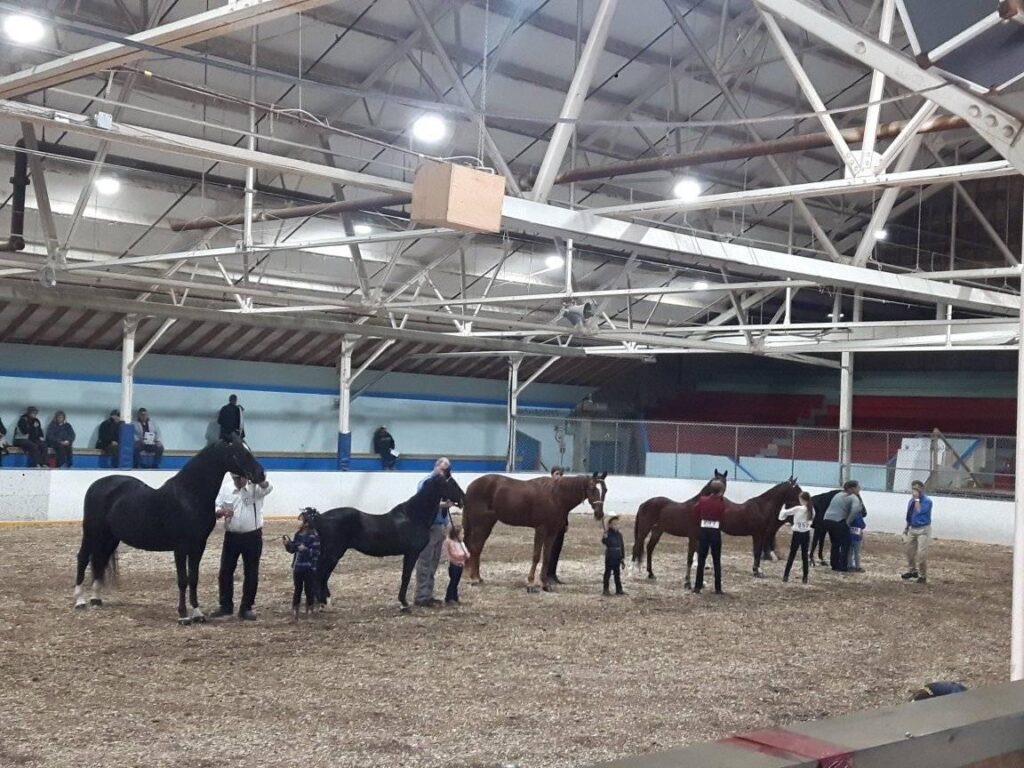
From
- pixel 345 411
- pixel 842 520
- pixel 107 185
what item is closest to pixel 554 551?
pixel 842 520

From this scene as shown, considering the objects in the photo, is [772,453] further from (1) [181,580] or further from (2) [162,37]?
(2) [162,37]

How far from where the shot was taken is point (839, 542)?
16.1 metres

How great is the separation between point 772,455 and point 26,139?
18.8m

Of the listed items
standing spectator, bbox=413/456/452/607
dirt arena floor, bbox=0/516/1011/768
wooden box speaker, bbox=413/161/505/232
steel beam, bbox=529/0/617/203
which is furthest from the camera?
standing spectator, bbox=413/456/452/607

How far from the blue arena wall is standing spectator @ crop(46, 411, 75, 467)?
Answer: 3.51 ft

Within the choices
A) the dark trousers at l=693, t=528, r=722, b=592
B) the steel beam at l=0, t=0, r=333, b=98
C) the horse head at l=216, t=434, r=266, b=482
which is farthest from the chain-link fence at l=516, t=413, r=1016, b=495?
the steel beam at l=0, t=0, r=333, b=98

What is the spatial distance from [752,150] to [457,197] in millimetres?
6096

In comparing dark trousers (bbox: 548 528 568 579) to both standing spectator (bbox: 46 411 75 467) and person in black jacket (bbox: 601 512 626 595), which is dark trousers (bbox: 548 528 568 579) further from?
standing spectator (bbox: 46 411 75 467)

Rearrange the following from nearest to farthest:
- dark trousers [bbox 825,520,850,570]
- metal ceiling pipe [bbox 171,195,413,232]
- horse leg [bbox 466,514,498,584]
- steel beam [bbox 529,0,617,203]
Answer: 1. steel beam [bbox 529,0,617,203]
2. horse leg [bbox 466,514,498,584]
3. dark trousers [bbox 825,520,850,570]
4. metal ceiling pipe [bbox 171,195,413,232]

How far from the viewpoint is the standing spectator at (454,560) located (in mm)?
11125

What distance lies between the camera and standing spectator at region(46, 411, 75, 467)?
77.1 feet

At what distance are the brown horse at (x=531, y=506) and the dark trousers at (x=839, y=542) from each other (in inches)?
187

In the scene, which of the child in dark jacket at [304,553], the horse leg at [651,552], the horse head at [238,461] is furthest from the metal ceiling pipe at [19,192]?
the horse leg at [651,552]

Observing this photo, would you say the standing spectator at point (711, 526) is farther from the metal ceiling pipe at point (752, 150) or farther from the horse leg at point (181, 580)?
the horse leg at point (181, 580)
